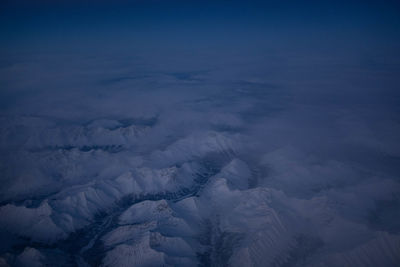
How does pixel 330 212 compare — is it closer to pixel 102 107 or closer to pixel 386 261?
pixel 386 261

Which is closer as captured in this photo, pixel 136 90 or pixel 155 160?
pixel 155 160

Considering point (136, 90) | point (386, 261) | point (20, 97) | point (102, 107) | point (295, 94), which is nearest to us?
point (386, 261)

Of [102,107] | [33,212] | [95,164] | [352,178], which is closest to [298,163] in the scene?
[352,178]

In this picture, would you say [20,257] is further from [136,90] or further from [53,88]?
[53,88]

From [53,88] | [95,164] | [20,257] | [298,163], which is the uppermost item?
[298,163]

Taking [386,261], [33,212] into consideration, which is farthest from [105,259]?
[386,261]

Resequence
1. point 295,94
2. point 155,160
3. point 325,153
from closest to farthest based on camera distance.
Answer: point 325,153 < point 155,160 < point 295,94

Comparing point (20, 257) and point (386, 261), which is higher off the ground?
point (386, 261)

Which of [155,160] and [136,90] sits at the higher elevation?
[155,160]

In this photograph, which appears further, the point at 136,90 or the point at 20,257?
the point at 136,90

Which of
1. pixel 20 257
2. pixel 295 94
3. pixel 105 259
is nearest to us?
pixel 20 257
